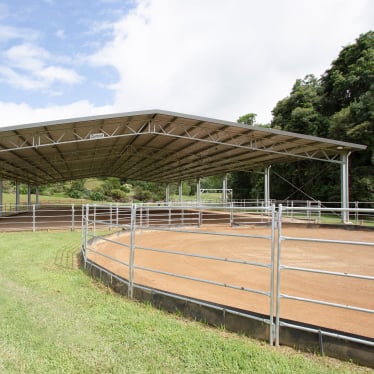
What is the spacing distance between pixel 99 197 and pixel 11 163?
91.6 ft

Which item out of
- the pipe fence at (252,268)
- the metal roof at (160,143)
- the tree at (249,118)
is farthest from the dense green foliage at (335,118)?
the pipe fence at (252,268)

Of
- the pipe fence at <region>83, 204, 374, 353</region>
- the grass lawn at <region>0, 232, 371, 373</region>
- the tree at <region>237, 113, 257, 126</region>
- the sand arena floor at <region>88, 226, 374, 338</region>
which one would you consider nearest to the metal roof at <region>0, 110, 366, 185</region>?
the pipe fence at <region>83, 204, 374, 353</region>

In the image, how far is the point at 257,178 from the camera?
34812 mm

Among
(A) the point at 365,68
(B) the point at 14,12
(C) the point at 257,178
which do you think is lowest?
(C) the point at 257,178

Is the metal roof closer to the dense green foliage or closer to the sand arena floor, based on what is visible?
the dense green foliage

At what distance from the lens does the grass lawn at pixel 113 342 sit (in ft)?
7.81

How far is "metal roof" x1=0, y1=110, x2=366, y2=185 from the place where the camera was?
11345 mm

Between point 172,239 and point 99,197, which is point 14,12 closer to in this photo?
point 172,239

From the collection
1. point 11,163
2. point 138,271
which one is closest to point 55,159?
point 11,163

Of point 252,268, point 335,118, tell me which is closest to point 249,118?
point 335,118

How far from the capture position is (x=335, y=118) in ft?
80.6

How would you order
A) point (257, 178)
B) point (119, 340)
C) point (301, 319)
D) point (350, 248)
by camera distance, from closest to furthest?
point (119, 340) < point (301, 319) < point (350, 248) < point (257, 178)

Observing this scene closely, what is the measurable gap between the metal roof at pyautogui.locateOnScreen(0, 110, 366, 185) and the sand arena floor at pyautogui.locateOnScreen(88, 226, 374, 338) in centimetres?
512

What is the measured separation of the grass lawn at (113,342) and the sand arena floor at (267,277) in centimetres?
91
